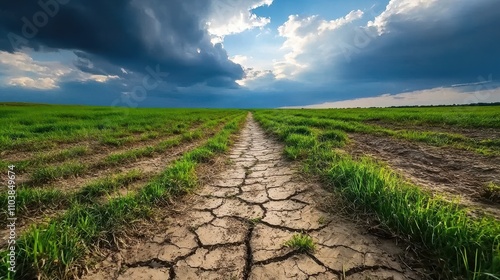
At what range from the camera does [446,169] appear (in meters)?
4.16

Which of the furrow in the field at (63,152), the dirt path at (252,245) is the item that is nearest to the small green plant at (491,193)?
the dirt path at (252,245)

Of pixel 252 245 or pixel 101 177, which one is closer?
pixel 252 245

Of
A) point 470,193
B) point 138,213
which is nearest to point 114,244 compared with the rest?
point 138,213

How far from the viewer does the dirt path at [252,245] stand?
1.89 metres

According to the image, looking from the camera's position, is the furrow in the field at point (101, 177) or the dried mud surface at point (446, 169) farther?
the dried mud surface at point (446, 169)

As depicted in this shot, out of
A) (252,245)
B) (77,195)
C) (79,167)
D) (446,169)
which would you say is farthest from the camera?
(79,167)

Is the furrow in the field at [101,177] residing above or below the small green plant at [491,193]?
below

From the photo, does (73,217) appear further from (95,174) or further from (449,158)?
(449,158)

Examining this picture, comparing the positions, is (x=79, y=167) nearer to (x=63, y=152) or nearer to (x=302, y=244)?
(x=63, y=152)

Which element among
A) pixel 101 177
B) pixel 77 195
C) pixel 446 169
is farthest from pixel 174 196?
pixel 446 169

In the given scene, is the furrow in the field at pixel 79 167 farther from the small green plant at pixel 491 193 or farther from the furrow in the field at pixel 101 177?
the small green plant at pixel 491 193

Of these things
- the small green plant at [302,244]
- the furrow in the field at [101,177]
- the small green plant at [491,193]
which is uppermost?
the small green plant at [491,193]

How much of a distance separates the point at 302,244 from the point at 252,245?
45cm

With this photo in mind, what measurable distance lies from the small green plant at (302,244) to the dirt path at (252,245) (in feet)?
0.17
